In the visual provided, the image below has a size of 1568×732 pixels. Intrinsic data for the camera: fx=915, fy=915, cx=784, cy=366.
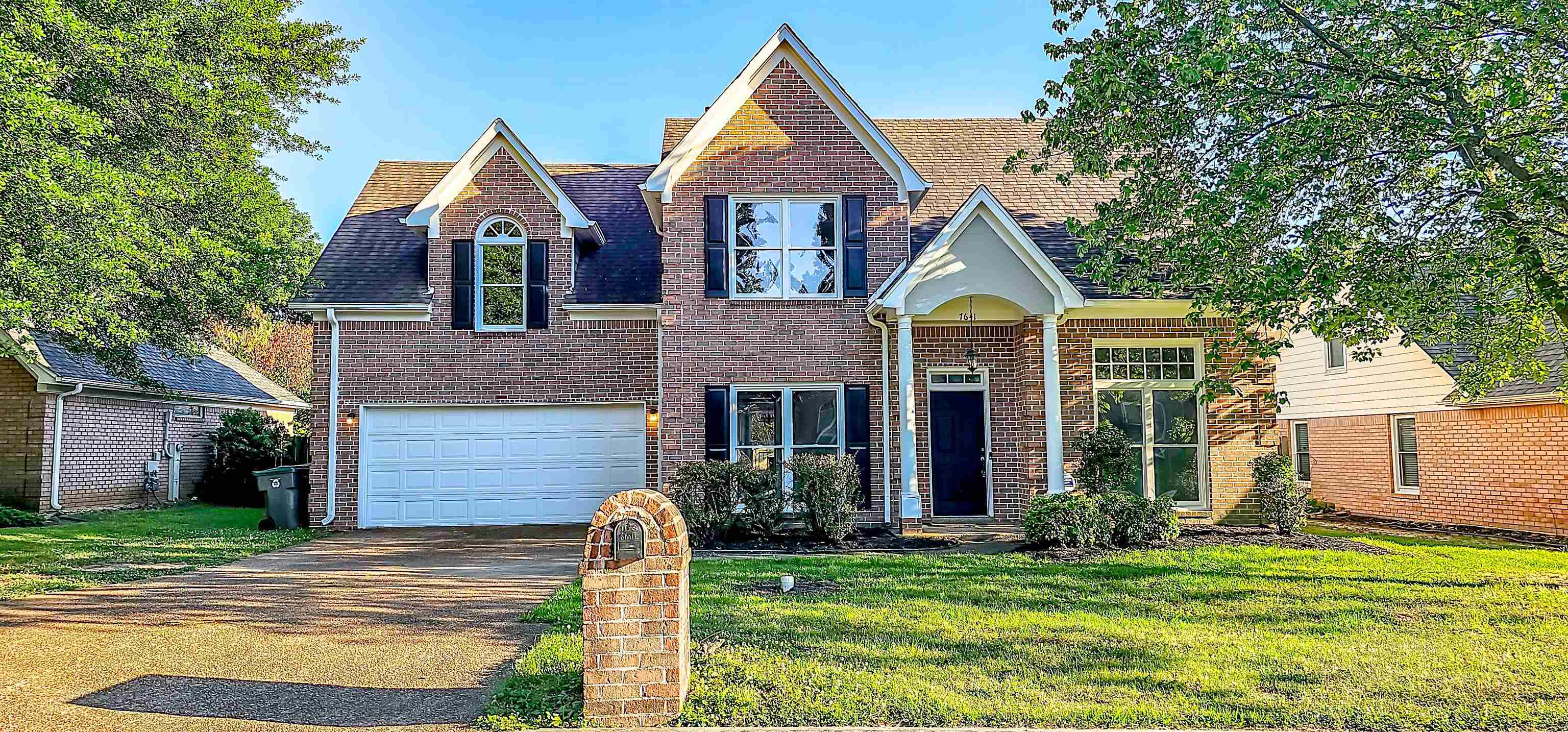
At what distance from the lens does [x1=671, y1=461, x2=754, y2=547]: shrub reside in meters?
11.6

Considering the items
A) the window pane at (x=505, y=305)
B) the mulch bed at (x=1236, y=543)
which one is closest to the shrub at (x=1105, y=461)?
the mulch bed at (x=1236, y=543)

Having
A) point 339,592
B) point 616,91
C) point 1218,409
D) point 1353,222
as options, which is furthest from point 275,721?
point 616,91

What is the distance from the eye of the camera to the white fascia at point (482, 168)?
1467cm

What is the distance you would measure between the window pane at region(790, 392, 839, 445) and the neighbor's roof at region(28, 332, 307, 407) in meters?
10.9

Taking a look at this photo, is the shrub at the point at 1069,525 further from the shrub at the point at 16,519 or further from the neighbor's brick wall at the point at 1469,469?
the shrub at the point at 16,519

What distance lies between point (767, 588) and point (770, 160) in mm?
7143

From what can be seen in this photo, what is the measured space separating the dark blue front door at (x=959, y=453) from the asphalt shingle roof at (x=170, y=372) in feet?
41.6

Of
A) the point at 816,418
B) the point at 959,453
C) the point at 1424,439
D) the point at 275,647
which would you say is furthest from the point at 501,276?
the point at 1424,439

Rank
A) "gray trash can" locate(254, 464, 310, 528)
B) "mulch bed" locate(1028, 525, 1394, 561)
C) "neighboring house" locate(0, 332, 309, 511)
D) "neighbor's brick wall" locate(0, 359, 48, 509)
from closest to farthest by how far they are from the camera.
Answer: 1. "mulch bed" locate(1028, 525, 1394, 561)
2. "gray trash can" locate(254, 464, 310, 528)
3. "neighbor's brick wall" locate(0, 359, 48, 509)
4. "neighboring house" locate(0, 332, 309, 511)

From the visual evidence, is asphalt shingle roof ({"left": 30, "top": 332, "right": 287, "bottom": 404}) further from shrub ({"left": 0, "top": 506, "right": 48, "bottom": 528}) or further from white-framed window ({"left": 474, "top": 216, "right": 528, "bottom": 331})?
white-framed window ({"left": 474, "top": 216, "right": 528, "bottom": 331})

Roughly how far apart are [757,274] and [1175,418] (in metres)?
6.49

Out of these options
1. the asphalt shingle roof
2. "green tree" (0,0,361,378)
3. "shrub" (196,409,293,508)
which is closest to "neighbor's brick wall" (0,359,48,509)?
the asphalt shingle roof

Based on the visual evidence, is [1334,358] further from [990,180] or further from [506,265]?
[506,265]

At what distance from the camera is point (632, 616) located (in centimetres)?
483
